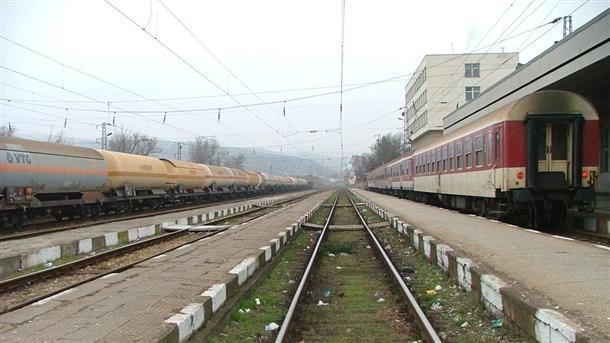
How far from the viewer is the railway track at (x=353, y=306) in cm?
604

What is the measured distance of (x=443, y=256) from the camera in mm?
9391

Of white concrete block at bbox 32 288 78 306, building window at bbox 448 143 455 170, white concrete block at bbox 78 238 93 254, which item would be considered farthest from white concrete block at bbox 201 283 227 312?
building window at bbox 448 143 455 170

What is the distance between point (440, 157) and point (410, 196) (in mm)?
15685

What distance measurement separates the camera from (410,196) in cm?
3809

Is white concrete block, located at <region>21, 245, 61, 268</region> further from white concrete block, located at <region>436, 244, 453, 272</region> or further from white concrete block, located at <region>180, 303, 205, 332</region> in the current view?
white concrete block, located at <region>436, 244, 453, 272</region>

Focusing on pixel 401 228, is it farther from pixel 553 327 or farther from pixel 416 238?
pixel 553 327

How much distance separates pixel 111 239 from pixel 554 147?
39.1 ft

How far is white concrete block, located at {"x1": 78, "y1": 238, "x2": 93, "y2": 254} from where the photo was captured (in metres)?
12.6

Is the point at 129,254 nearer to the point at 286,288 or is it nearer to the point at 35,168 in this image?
the point at 286,288

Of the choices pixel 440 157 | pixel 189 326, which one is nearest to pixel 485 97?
pixel 440 157

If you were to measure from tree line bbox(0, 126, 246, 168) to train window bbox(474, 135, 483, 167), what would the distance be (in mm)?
46087

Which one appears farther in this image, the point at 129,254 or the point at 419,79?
the point at 419,79

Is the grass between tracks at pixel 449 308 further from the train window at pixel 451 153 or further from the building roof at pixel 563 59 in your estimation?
the train window at pixel 451 153

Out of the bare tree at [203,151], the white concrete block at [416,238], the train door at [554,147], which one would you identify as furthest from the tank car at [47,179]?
the bare tree at [203,151]
